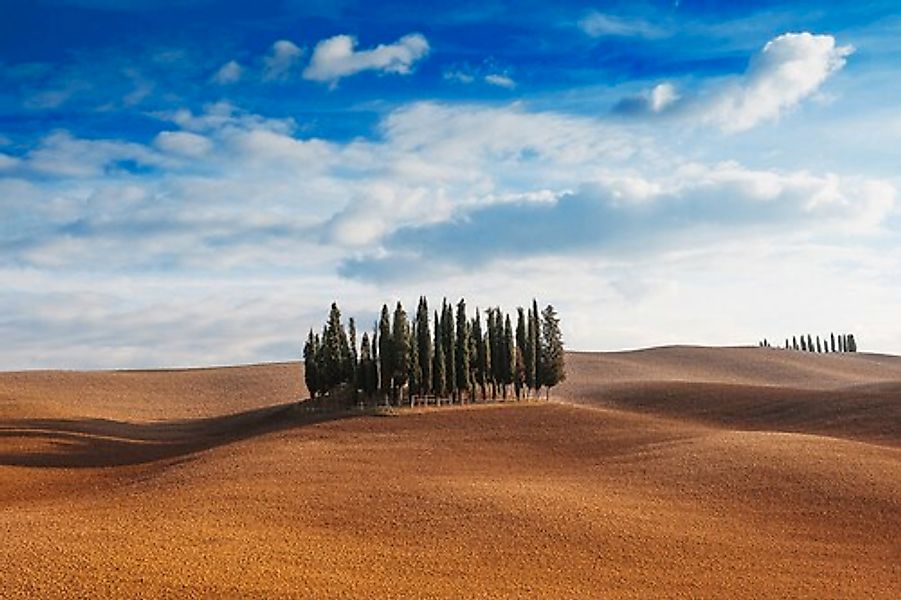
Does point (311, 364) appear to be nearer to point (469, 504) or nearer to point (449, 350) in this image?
point (449, 350)

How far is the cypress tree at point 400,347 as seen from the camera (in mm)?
82062

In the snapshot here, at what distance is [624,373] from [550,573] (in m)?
115

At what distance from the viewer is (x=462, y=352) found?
8394 cm

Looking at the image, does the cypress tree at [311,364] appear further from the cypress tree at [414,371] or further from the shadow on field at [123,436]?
the cypress tree at [414,371]

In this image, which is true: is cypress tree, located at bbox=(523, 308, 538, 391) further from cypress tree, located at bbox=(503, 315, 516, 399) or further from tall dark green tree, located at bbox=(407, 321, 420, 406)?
tall dark green tree, located at bbox=(407, 321, 420, 406)

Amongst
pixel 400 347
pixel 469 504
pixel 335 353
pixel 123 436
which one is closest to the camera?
pixel 469 504

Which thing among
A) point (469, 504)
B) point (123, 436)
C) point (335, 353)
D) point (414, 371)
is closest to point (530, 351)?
point (414, 371)

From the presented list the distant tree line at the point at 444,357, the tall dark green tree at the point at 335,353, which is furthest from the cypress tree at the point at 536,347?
the tall dark green tree at the point at 335,353

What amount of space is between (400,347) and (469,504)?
4253cm

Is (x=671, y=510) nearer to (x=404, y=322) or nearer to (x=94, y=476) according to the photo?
(x=94, y=476)

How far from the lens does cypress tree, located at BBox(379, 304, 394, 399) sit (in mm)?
82875

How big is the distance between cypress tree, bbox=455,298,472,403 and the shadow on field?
12891 mm

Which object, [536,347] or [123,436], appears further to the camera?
[536,347]

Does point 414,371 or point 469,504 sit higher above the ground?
point 414,371
